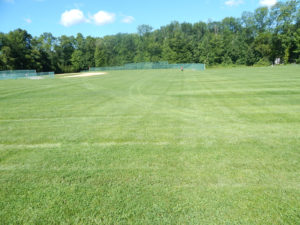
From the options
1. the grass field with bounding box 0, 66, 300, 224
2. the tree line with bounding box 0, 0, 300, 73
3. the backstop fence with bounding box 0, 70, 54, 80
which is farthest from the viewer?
the tree line with bounding box 0, 0, 300, 73

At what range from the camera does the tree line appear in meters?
70.1

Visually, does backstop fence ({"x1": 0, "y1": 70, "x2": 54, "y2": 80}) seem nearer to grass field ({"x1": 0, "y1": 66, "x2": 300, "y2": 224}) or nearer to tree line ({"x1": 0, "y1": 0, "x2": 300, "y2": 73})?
tree line ({"x1": 0, "y1": 0, "x2": 300, "y2": 73})

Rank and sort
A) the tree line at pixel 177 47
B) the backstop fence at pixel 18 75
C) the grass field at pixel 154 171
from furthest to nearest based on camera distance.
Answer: the tree line at pixel 177 47 < the backstop fence at pixel 18 75 < the grass field at pixel 154 171

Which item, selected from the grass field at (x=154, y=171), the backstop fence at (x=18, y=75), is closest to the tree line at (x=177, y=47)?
the backstop fence at (x=18, y=75)

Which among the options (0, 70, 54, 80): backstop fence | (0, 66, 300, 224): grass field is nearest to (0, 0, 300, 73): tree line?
(0, 70, 54, 80): backstop fence

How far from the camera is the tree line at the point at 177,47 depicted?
230 ft

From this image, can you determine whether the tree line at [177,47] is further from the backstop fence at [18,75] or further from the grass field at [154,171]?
the grass field at [154,171]

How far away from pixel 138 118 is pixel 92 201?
4.45 meters

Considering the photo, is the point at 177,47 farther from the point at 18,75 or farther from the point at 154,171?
the point at 154,171

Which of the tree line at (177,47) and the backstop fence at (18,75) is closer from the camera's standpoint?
the backstop fence at (18,75)

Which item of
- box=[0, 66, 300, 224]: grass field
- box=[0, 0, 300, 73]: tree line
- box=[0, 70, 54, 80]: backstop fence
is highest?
box=[0, 0, 300, 73]: tree line

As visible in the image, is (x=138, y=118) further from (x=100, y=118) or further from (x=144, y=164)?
(x=144, y=164)

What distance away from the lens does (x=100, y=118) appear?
7391 mm

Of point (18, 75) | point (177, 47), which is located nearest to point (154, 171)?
point (18, 75)
